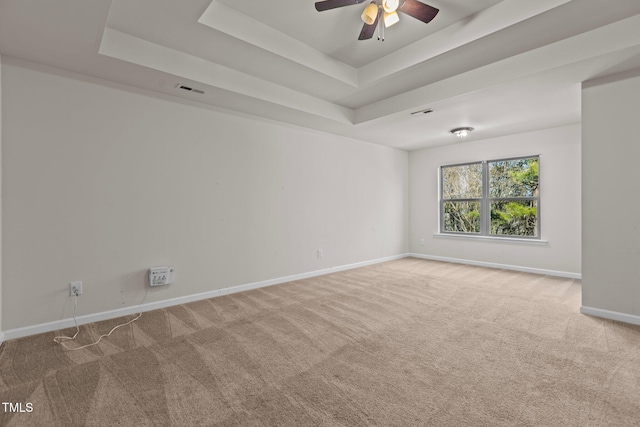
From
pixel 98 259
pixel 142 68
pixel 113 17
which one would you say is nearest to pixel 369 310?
pixel 98 259

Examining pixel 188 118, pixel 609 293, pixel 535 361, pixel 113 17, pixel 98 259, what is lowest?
pixel 535 361

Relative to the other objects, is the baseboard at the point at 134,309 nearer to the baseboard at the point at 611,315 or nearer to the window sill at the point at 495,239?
the window sill at the point at 495,239

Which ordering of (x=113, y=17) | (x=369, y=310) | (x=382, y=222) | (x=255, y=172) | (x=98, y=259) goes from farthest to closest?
(x=382, y=222) < (x=255, y=172) < (x=369, y=310) < (x=98, y=259) < (x=113, y=17)

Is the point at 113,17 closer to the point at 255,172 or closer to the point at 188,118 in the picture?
the point at 188,118

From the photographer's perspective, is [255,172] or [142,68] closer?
[142,68]

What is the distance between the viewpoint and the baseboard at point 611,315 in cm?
269

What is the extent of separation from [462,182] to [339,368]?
4.86 meters

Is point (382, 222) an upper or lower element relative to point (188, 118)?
lower

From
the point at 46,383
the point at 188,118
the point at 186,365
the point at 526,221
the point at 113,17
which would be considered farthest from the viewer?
the point at 526,221

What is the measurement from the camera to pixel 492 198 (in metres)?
5.29

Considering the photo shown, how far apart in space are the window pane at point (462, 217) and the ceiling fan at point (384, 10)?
13.5 ft

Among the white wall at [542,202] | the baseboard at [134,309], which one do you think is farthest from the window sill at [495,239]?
the baseboard at [134,309]

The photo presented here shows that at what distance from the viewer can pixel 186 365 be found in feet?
6.51

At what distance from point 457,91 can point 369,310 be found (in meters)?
2.54
